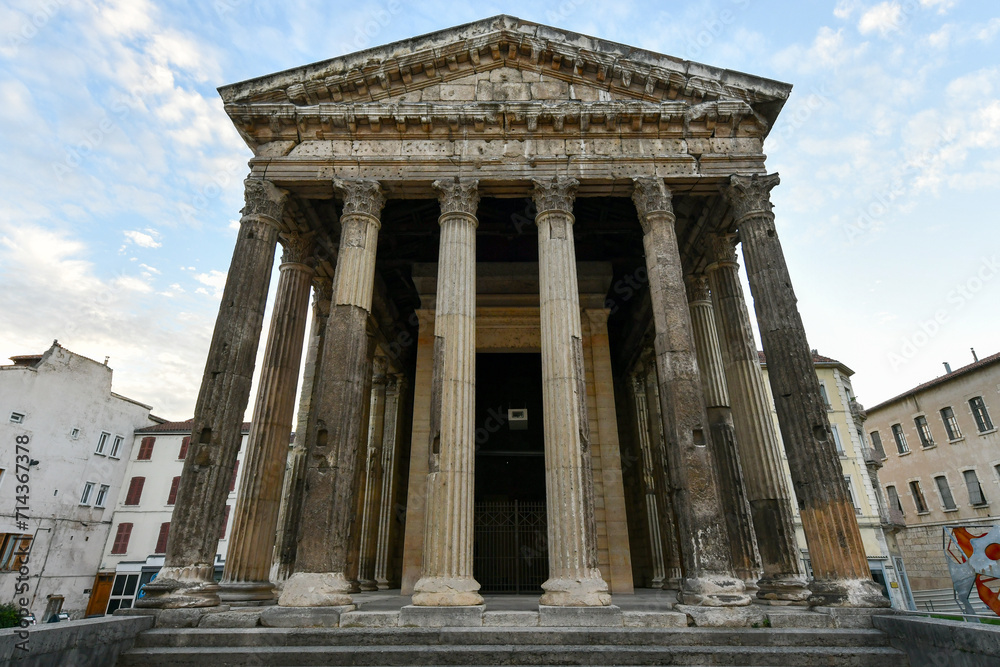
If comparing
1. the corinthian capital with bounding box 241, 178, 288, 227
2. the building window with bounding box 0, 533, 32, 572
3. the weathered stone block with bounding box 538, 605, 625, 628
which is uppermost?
the corinthian capital with bounding box 241, 178, 288, 227

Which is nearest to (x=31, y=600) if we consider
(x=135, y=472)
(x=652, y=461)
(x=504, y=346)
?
(x=135, y=472)

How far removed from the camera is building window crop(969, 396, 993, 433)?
26078 mm

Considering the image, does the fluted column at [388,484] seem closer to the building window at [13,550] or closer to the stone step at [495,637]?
the stone step at [495,637]

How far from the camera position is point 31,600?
2461 cm

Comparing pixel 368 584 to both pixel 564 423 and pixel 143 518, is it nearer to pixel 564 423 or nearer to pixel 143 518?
pixel 564 423

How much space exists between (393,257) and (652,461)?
10.8 m

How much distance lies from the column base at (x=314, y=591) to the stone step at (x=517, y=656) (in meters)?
1.07

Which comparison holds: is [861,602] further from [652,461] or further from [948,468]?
[948,468]

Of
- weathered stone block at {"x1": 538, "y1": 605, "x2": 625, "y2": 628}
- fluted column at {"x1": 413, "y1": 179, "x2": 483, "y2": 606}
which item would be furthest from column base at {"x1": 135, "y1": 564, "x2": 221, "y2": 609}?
weathered stone block at {"x1": 538, "y1": 605, "x2": 625, "y2": 628}

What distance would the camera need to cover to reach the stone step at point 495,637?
7.05m

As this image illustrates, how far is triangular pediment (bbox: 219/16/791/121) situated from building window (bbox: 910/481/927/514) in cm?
2917

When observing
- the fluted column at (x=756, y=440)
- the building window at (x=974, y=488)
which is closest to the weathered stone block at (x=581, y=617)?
the fluted column at (x=756, y=440)

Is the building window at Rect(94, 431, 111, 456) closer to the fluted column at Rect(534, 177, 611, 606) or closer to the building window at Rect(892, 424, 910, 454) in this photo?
the fluted column at Rect(534, 177, 611, 606)

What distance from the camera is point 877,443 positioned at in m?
33.2
